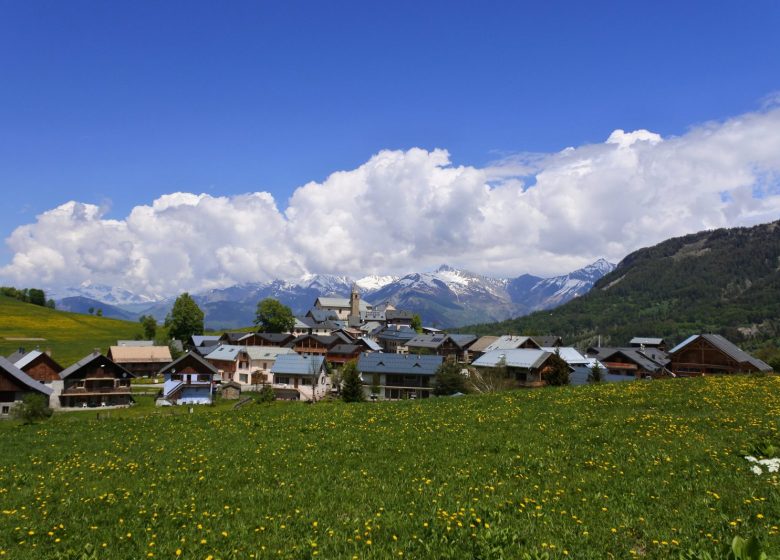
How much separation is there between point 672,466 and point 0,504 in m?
20.6

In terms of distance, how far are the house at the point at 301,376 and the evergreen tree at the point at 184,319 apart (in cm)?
6925

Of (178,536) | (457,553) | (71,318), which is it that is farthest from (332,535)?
(71,318)

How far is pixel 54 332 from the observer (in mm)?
166750

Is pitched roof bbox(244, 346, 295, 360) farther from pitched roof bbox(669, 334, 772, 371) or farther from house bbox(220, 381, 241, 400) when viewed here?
pitched roof bbox(669, 334, 772, 371)

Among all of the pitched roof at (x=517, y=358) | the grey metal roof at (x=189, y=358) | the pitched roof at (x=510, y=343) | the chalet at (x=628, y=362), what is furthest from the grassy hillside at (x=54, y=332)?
the chalet at (x=628, y=362)

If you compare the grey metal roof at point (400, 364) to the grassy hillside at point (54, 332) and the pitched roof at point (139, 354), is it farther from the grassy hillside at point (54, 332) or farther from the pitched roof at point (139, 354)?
the grassy hillside at point (54, 332)

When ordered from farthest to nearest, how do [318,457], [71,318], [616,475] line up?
[71,318] → [318,457] → [616,475]

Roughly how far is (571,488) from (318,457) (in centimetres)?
945

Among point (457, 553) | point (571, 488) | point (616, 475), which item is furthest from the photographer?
point (616, 475)

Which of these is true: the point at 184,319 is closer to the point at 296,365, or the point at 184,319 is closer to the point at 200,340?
the point at 200,340

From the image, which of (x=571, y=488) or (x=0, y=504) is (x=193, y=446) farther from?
(x=571, y=488)

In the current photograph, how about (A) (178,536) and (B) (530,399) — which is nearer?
(A) (178,536)

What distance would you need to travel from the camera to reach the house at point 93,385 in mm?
77438

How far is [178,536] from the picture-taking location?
11.0m
